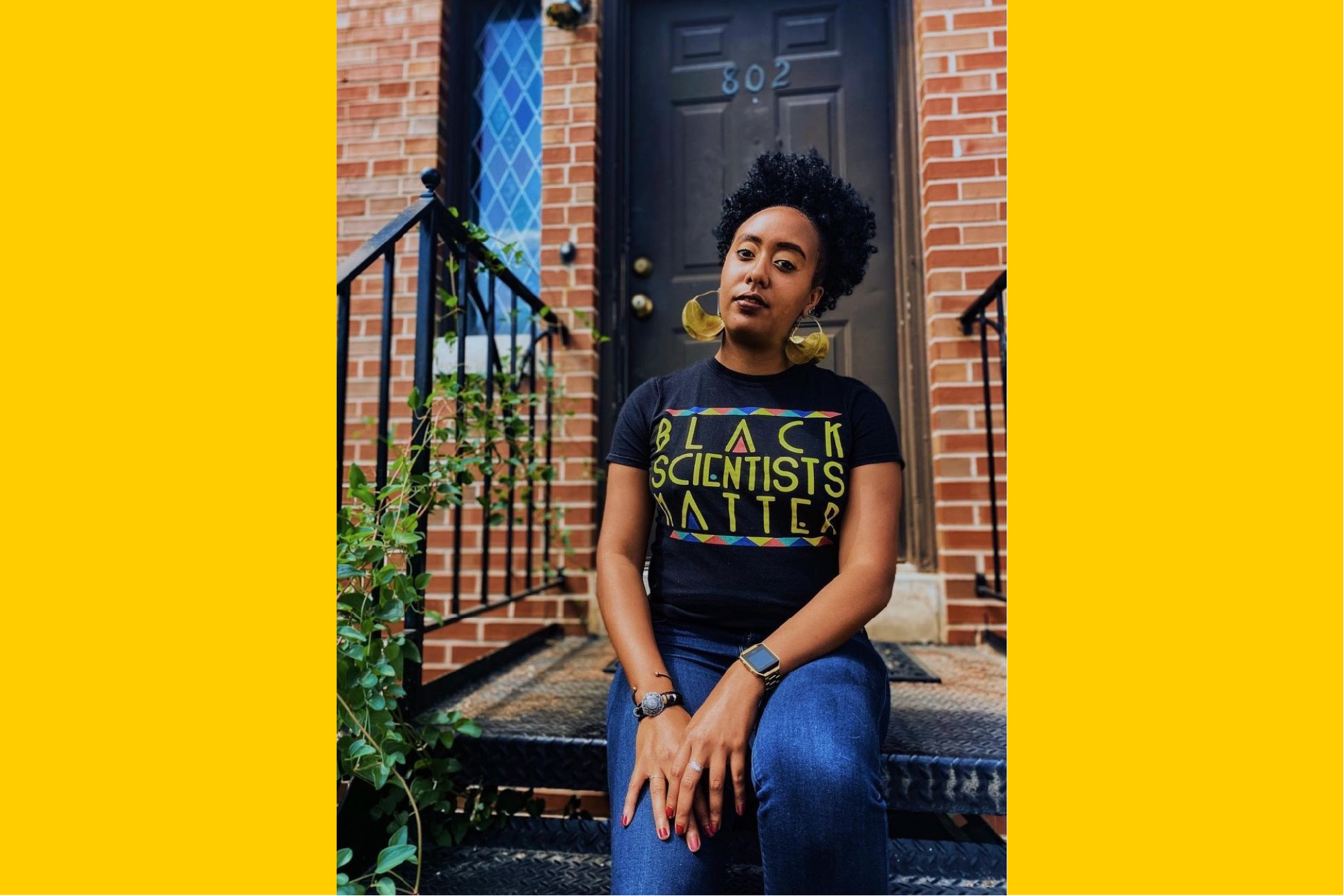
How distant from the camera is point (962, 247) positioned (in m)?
2.59

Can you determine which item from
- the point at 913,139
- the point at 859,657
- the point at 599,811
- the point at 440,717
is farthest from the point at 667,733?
the point at 913,139

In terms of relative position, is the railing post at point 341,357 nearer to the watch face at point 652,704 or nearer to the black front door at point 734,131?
the watch face at point 652,704

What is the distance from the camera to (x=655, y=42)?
9.94 ft

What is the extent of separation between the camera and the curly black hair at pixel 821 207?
141 cm

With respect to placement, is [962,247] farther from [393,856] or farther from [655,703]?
[393,856]

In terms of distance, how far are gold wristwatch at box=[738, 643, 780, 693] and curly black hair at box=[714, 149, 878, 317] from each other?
0.66m

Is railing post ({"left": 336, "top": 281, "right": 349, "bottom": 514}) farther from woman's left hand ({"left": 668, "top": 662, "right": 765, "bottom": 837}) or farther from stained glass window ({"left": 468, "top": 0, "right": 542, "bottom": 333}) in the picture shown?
stained glass window ({"left": 468, "top": 0, "right": 542, "bottom": 333})

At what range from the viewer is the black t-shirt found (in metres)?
1.22

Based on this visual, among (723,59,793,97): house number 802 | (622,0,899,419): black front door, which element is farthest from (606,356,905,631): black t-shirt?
(723,59,793,97): house number 802

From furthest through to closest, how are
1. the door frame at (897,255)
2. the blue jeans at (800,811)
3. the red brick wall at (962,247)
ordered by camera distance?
the door frame at (897,255) → the red brick wall at (962,247) → the blue jeans at (800,811)

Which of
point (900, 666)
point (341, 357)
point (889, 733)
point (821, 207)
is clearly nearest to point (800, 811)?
point (889, 733)

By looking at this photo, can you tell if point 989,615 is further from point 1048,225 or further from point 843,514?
point 1048,225

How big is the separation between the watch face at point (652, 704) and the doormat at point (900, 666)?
799 mm

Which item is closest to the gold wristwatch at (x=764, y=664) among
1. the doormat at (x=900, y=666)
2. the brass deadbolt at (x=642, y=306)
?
the doormat at (x=900, y=666)
